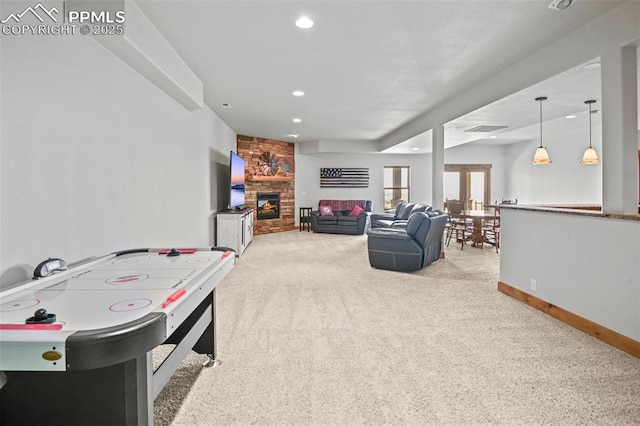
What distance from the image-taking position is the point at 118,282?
1724 mm

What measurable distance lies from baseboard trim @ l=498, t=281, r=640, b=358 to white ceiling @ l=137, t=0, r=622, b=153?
7.50 ft

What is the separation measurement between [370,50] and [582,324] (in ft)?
10.4

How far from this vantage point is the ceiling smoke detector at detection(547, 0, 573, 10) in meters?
2.64

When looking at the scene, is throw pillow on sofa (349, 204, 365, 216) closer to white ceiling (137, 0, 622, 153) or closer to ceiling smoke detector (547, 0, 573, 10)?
white ceiling (137, 0, 622, 153)

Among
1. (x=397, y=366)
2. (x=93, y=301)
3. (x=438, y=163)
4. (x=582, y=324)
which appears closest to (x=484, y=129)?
(x=438, y=163)

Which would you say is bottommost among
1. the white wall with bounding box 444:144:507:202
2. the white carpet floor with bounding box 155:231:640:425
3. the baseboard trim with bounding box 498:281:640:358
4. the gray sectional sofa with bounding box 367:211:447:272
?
the white carpet floor with bounding box 155:231:640:425

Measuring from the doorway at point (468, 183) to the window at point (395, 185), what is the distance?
1.24 m

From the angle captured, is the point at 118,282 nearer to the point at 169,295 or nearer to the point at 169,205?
the point at 169,295

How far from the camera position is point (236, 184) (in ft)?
23.0

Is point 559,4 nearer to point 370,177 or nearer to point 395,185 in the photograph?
point 370,177

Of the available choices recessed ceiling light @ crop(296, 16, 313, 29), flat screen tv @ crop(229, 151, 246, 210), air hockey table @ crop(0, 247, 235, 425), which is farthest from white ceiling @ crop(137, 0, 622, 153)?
air hockey table @ crop(0, 247, 235, 425)

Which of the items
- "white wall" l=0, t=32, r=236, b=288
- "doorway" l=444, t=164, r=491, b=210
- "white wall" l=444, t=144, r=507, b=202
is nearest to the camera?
"white wall" l=0, t=32, r=236, b=288

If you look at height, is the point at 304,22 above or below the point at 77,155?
above

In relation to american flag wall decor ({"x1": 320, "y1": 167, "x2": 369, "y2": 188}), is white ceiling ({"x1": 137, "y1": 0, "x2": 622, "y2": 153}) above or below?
above
